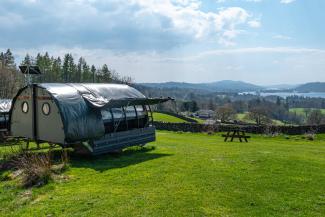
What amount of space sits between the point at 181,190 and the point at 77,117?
690cm

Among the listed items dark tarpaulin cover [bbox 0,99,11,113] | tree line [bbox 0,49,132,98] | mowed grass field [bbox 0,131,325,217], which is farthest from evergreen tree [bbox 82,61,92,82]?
mowed grass field [bbox 0,131,325,217]

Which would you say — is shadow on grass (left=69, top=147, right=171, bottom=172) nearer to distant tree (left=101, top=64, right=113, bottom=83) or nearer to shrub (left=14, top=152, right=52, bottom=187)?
shrub (left=14, top=152, right=52, bottom=187)

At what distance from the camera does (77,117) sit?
14.8 metres

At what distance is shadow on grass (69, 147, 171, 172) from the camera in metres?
13.2

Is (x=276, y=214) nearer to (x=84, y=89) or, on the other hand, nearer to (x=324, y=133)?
(x=84, y=89)

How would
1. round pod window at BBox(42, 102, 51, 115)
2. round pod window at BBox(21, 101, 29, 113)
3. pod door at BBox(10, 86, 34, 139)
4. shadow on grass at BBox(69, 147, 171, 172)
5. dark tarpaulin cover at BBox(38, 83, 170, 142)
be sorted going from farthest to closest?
round pod window at BBox(21, 101, 29, 113) < pod door at BBox(10, 86, 34, 139) < round pod window at BBox(42, 102, 51, 115) < dark tarpaulin cover at BBox(38, 83, 170, 142) < shadow on grass at BBox(69, 147, 171, 172)

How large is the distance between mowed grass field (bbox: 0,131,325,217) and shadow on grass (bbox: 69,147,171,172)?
0.07m

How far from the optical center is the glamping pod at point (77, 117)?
1473cm

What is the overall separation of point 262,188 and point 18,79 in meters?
73.8

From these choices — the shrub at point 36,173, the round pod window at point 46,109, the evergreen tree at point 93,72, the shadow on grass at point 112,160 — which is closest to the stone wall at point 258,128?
the shadow on grass at point 112,160

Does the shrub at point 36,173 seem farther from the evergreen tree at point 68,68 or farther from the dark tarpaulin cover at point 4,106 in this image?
the evergreen tree at point 68,68

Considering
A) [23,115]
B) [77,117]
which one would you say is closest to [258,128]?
[77,117]

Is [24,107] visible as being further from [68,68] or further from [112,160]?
[68,68]

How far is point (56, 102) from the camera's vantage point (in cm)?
1456
